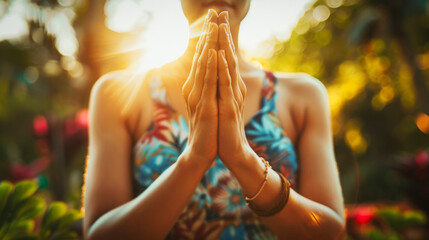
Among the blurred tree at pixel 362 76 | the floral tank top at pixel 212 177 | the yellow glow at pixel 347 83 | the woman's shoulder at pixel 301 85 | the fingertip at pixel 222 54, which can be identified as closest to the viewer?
the fingertip at pixel 222 54

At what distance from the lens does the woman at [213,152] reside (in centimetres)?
85

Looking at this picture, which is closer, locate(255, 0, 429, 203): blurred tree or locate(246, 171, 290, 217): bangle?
locate(246, 171, 290, 217): bangle

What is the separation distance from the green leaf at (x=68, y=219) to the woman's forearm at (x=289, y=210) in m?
0.71

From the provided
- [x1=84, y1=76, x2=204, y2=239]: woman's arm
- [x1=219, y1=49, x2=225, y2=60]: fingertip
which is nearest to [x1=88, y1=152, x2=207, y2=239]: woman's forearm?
[x1=84, y1=76, x2=204, y2=239]: woman's arm

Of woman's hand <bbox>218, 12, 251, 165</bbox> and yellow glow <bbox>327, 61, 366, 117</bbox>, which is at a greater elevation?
woman's hand <bbox>218, 12, 251, 165</bbox>

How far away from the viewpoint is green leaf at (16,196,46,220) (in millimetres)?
1147

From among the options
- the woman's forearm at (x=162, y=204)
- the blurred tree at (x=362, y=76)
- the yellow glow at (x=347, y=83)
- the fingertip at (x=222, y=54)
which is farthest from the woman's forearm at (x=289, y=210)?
the yellow glow at (x=347, y=83)

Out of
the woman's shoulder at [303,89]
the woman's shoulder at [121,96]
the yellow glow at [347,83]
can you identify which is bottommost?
the yellow glow at [347,83]

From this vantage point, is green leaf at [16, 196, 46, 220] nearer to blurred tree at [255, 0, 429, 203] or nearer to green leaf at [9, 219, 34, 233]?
green leaf at [9, 219, 34, 233]

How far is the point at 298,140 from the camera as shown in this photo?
1217mm

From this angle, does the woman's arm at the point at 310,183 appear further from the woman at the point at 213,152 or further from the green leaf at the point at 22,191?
the green leaf at the point at 22,191

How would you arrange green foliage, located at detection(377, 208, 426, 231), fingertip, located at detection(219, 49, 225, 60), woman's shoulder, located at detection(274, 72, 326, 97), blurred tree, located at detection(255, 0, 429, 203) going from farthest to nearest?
1. blurred tree, located at detection(255, 0, 429, 203)
2. green foliage, located at detection(377, 208, 426, 231)
3. woman's shoulder, located at detection(274, 72, 326, 97)
4. fingertip, located at detection(219, 49, 225, 60)

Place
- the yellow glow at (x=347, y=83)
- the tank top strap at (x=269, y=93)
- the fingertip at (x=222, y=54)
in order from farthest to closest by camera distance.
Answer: the yellow glow at (x=347, y=83)
the tank top strap at (x=269, y=93)
the fingertip at (x=222, y=54)

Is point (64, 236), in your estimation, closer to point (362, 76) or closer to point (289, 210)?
point (289, 210)
